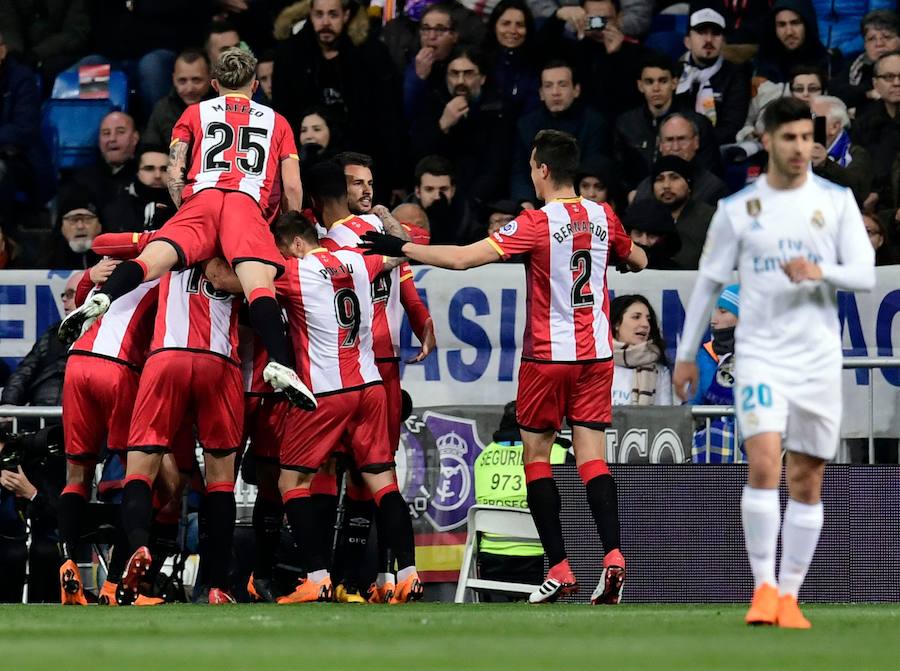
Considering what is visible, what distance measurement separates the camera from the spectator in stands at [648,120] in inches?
591

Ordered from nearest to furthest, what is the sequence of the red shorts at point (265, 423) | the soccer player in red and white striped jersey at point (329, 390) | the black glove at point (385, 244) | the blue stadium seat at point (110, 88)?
the black glove at point (385, 244) → the soccer player in red and white striped jersey at point (329, 390) → the red shorts at point (265, 423) → the blue stadium seat at point (110, 88)

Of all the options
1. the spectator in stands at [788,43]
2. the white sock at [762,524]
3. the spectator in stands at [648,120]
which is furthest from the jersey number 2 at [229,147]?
the spectator in stands at [788,43]

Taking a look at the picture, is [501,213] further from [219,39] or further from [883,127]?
[219,39]

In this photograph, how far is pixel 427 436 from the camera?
12352mm

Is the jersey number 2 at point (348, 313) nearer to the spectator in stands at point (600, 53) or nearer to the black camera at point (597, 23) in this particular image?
the spectator in stands at point (600, 53)

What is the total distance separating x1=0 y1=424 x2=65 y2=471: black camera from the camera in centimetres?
1153

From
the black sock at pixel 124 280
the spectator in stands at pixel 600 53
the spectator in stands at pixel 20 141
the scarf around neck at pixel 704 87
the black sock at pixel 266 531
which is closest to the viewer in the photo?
the black sock at pixel 124 280

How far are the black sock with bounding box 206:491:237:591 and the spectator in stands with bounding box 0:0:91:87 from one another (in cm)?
745

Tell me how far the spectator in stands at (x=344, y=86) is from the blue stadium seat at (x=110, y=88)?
5.26 feet

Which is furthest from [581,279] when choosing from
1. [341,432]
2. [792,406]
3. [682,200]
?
[682,200]

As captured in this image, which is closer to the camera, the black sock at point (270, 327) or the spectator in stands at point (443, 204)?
the black sock at point (270, 327)

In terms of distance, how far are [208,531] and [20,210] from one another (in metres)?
6.14

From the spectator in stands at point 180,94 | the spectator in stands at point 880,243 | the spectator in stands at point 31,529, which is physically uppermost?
the spectator in stands at point 180,94

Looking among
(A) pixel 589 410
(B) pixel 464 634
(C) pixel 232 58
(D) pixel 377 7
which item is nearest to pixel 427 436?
(A) pixel 589 410
